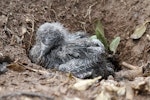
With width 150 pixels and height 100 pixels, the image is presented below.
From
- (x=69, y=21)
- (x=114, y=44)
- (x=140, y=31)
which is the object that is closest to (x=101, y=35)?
(x=114, y=44)

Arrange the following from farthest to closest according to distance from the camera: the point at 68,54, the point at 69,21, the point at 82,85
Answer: the point at 69,21 < the point at 68,54 < the point at 82,85

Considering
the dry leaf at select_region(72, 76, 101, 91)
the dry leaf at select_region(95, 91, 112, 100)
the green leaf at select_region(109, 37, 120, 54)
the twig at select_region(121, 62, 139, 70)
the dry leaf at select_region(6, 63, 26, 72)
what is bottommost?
the dry leaf at select_region(95, 91, 112, 100)

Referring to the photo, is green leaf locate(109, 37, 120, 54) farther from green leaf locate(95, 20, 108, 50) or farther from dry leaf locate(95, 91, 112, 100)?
dry leaf locate(95, 91, 112, 100)

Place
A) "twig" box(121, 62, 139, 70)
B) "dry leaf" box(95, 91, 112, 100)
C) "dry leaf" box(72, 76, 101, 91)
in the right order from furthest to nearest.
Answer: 1. "twig" box(121, 62, 139, 70)
2. "dry leaf" box(72, 76, 101, 91)
3. "dry leaf" box(95, 91, 112, 100)

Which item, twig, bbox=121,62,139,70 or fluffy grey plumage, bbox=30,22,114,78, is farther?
twig, bbox=121,62,139,70

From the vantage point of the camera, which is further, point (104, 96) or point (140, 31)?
point (140, 31)

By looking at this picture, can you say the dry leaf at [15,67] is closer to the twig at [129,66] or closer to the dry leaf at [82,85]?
the dry leaf at [82,85]

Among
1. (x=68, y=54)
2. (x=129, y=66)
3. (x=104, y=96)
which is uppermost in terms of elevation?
(x=68, y=54)

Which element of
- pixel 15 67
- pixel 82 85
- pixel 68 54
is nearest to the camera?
pixel 82 85

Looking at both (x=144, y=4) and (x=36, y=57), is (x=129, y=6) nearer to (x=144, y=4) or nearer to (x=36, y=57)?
(x=144, y=4)

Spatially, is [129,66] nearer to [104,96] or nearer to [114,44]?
[114,44]

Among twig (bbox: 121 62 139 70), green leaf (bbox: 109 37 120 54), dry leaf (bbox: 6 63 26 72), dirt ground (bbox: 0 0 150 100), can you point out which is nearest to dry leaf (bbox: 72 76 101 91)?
dirt ground (bbox: 0 0 150 100)
